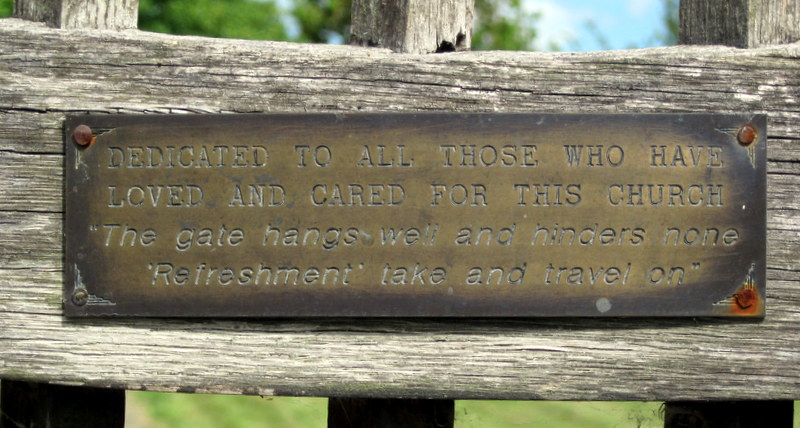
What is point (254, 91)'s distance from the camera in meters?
1.73

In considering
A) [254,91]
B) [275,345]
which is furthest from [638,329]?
[254,91]

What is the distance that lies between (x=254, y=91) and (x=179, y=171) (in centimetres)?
23

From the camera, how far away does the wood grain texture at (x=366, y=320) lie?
173 cm

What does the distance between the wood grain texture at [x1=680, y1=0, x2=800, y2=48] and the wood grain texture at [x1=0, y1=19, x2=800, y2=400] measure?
5cm

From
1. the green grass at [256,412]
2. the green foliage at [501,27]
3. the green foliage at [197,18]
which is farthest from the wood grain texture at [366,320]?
the green foliage at [501,27]

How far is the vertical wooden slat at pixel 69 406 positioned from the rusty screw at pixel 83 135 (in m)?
0.62

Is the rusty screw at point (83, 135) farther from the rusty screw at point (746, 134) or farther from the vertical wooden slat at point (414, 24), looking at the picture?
the rusty screw at point (746, 134)

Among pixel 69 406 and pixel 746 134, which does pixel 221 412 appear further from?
pixel 746 134

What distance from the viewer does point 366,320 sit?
175 centimetres

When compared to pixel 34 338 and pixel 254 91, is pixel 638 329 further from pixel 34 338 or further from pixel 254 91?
pixel 34 338

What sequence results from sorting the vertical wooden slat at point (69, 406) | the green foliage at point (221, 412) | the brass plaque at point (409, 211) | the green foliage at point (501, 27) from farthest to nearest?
the green foliage at point (501, 27)
the green foliage at point (221, 412)
the vertical wooden slat at point (69, 406)
the brass plaque at point (409, 211)

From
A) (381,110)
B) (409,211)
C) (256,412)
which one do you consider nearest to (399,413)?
(409,211)

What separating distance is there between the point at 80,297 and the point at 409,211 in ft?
2.39

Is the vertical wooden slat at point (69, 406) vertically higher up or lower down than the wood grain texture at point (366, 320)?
lower down
